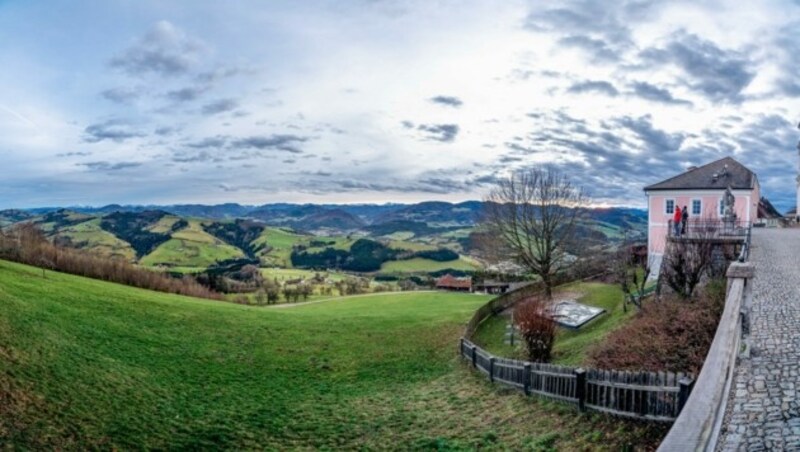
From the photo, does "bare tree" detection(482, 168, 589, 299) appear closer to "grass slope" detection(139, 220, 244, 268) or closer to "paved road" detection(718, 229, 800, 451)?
"paved road" detection(718, 229, 800, 451)

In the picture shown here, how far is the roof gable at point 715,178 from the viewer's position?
41.5 meters

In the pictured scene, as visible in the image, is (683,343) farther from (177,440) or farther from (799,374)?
(177,440)

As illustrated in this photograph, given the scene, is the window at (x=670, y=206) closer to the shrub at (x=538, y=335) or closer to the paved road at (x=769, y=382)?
→ the paved road at (x=769, y=382)

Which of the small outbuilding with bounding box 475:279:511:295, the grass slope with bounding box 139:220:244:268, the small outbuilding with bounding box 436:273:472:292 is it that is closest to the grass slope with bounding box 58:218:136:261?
the grass slope with bounding box 139:220:244:268

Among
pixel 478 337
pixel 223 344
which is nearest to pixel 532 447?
pixel 223 344

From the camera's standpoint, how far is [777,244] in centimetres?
3200

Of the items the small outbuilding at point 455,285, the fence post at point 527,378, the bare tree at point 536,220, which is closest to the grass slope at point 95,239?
the small outbuilding at point 455,285

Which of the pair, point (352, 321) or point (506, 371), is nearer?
point (506, 371)

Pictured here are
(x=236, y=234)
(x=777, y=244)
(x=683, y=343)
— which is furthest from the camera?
(x=236, y=234)

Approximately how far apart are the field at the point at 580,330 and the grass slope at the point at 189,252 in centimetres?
10361

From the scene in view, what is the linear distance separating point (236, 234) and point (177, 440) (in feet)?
591

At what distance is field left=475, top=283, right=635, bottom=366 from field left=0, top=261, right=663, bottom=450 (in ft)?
8.72

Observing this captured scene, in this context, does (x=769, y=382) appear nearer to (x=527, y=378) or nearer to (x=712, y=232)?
(x=527, y=378)

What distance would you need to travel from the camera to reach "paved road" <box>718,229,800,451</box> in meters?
7.27
